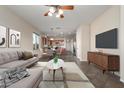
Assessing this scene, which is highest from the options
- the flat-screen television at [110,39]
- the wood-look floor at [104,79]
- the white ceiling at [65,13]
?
the white ceiling at [65,13]

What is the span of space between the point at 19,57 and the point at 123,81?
14.7 ft

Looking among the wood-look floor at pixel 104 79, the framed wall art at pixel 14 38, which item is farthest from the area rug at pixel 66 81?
the framed wall art at pixel 14 38

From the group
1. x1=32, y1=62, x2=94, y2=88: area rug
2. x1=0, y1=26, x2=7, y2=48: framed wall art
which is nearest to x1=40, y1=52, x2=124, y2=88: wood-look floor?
x1=32, y1=62, x2=94, y2=88: area rug

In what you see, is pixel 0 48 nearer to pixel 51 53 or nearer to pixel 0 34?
pixel 0 34

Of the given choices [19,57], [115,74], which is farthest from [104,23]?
[19,57]

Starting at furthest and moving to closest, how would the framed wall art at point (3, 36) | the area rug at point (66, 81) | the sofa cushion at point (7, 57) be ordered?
the framed wall art at point (3, 36)
the sofa cushion at point (7, 57)
the area rug at point (66, 81)

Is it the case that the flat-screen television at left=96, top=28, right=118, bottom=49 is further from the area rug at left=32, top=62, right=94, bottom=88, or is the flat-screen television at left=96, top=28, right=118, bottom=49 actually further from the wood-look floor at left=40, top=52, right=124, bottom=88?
the area rug at left=32, top=62, right=94, bottom=88

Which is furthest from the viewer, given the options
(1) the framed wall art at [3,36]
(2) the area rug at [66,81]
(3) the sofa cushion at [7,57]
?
(1) the framed wall art at [3,36]

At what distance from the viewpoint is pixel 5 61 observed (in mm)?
4844

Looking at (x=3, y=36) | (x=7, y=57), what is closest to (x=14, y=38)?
(x=3, y=36)

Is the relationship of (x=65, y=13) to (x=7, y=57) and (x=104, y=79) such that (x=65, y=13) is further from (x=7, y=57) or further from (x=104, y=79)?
(x=104, y=79)

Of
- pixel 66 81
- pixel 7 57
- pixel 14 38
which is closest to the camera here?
pixel 66 81

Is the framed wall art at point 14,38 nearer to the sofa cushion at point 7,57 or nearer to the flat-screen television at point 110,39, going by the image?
the sofa cushion at point 7,57

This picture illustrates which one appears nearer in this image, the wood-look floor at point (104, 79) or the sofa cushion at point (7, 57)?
the wood-look floor at point (104, 79)
